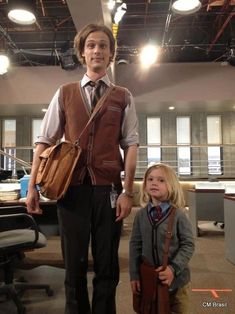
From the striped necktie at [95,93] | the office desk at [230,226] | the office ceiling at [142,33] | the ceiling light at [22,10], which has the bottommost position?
the office desk at [230,226]

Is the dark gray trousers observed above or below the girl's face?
below

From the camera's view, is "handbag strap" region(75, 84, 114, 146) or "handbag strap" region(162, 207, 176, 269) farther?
"handbag strap" region(162, 207, 176, 269)

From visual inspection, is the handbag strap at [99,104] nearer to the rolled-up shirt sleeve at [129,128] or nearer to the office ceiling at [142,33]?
the rolled-up shirt sleeve at [129,128]

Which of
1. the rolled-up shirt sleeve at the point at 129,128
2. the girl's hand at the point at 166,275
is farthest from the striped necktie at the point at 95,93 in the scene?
the girl's hand at the point at 166,275

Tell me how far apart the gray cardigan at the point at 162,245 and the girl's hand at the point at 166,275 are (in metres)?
0.03

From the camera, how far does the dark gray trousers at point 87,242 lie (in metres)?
1.24

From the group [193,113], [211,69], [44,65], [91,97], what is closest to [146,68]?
[211,69]

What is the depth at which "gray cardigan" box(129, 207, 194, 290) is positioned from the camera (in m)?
1.42

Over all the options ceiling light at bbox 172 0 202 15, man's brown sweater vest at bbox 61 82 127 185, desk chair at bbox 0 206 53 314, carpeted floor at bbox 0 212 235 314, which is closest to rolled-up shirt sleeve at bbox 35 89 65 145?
man's brown sweater vest at bbox 61 82 127 185

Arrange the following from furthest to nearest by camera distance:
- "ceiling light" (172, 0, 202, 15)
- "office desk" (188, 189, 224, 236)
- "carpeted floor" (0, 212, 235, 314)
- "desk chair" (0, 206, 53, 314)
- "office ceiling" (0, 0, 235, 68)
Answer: "office ceiling" (0, 0, 235, 68)
"office desk" (188, 189, 224, 236)
"ceiling light" (172, 0, 202, 15)
"carpeted floor" (0, 212, 235, 314)
"desk chair" (0, 206, 53, 314)

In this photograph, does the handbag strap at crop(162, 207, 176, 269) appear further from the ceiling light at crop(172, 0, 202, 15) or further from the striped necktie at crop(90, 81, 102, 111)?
the ceiling light at crop(172, 0, 202, 15)

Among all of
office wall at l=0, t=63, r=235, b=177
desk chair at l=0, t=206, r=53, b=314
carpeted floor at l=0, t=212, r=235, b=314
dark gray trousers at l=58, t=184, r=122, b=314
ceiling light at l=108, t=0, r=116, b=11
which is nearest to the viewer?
dark gray trousers at l=58, t=184, r=122, b=314

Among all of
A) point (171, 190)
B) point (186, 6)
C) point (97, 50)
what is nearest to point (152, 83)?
point (186, 6)

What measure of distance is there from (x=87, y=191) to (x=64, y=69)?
631 centimetres
